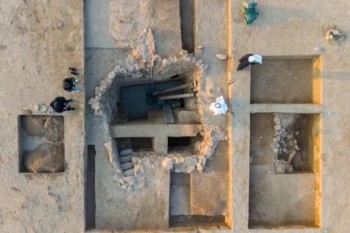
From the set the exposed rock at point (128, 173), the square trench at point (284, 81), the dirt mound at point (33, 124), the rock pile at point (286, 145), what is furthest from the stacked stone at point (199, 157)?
the dirt mound at point (33, 124)

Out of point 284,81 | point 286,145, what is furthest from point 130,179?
point 284,81

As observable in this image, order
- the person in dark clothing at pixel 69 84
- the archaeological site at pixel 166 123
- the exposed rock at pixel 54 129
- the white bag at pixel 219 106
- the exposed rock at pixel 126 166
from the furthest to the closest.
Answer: the exposed rock at pixel 126 166
the exposed rock at pixel 54 129
the archaeological site at pixel 166 123
the white bag at pixel 219 106
the person in dark clothing at pixel 69 84

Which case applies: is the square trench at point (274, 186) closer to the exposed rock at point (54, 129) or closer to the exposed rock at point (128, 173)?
the exposed rock at point (128, 173)

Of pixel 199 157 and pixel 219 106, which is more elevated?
pixel 219 106

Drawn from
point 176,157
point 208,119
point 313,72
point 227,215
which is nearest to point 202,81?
point 208,119

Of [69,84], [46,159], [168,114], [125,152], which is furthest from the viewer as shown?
[168,114]

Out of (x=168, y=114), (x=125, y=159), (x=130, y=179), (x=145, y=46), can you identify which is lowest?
(x=130, y=179)

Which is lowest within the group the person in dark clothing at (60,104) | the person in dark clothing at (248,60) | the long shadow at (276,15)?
the person in dark clothing at (60,104)

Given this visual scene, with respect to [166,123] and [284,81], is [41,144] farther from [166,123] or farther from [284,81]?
[284,81]
